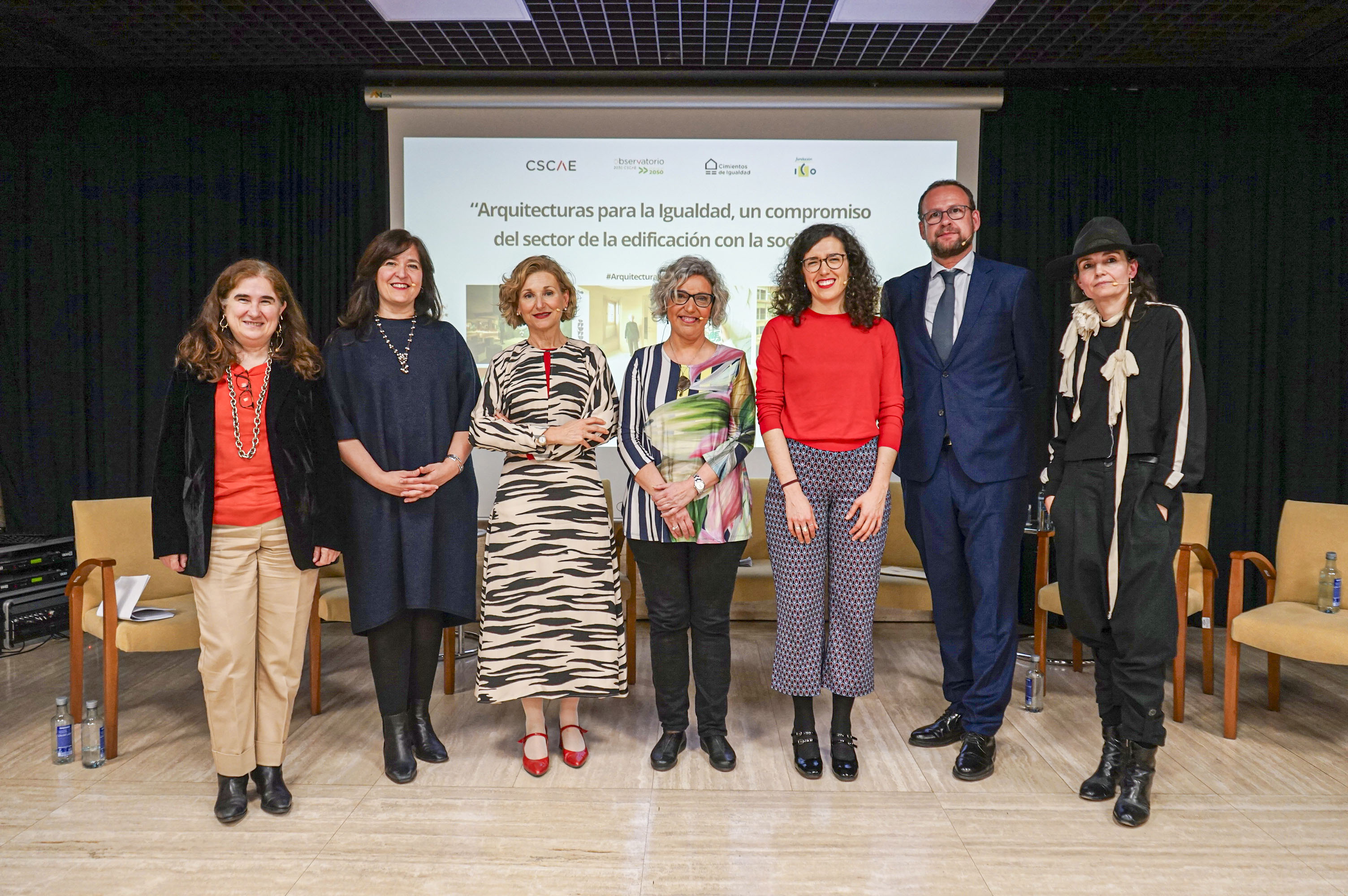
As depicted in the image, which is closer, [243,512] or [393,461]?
[243,512]

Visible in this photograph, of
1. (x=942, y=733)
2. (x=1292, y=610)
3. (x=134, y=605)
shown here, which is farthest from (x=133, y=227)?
(x=1292, y=610)

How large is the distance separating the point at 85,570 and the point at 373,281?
5.05 ft

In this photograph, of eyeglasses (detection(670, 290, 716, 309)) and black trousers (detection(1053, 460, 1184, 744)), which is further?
eyeglasses (detection(670, 290, 716, 309))

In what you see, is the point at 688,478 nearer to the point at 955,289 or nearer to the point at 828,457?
the point at 828,457

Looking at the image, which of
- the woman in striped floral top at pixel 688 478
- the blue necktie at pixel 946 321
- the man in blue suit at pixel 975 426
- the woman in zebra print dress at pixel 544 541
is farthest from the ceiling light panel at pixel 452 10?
the blue necktie at pixel 946 321

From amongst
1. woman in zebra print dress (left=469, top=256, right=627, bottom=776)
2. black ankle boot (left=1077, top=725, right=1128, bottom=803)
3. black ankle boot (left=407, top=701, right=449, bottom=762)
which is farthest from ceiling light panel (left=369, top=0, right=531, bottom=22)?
black ankle boot (left=1077, top=725, right=1128, bottom=803)

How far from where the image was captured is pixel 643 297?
4.83 m

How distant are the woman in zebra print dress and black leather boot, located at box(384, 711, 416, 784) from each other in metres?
0.28

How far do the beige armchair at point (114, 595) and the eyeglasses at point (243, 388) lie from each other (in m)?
0.95

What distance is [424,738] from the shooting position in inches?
109

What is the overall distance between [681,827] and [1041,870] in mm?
919

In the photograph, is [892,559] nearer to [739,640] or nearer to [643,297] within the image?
[739,640]

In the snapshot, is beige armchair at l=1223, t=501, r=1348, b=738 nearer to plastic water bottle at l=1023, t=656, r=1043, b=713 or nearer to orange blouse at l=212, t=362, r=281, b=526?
plastic water bottle at l=1023, t=656, r=1043, b=713

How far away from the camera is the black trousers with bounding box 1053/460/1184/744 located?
2330mm
